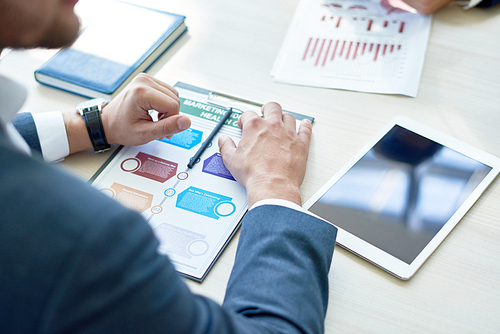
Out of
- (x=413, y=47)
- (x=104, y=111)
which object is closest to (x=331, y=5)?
(x=413, y=47)

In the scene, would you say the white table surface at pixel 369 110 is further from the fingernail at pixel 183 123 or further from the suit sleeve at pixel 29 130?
the fingernail at pixel 183 123

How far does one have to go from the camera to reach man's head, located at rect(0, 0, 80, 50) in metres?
0.47

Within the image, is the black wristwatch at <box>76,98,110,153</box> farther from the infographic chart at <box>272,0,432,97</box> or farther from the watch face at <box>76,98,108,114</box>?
the infographic chart at <box>272,0,432,97</box>

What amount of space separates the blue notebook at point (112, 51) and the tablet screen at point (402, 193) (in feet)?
1.90

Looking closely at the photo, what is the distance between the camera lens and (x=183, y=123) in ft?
2.66

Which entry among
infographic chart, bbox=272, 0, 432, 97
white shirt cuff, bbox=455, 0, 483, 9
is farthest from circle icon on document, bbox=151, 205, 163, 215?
white shirt cuff, bbox=455, 0, 483, 9

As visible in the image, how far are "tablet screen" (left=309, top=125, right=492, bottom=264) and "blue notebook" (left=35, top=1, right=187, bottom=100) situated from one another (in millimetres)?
578

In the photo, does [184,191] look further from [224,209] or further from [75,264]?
[75,264]

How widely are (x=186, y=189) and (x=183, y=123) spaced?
0.14 metres

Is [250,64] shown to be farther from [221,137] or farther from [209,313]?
[209,313]

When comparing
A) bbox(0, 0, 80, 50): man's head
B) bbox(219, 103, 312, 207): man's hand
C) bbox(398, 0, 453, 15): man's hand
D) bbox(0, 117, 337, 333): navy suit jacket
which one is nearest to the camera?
bbox(0, 117, 337, 333): navy suit jacket

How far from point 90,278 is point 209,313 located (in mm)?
156

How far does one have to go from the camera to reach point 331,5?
1189 millimetres

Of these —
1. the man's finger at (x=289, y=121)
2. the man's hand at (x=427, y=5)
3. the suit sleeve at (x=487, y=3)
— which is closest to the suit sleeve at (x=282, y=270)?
the man's finger at (x=289, y=121)
